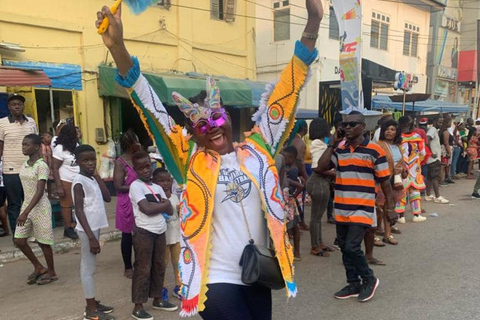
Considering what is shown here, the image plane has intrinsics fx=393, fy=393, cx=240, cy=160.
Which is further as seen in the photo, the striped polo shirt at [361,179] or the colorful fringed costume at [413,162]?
the colorful fringed costume at [413,162]

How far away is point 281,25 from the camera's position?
17.3m

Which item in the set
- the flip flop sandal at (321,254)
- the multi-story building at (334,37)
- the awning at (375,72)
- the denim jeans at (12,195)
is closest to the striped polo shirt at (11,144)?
the denim jeans at (12,195)

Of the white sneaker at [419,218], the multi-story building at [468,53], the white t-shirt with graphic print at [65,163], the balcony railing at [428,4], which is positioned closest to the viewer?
the white t-shirt with graphic print at [65,163]

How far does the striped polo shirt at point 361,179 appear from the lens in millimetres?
3943

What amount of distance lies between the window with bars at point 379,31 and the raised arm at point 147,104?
752 inches

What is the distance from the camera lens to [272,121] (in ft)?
7.25

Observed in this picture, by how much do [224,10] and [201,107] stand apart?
450 inches

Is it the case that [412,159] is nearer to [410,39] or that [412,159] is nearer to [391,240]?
[391,240]

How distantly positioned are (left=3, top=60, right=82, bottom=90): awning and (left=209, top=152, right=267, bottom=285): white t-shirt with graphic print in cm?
742

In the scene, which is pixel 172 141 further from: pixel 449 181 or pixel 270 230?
pixel 449 181

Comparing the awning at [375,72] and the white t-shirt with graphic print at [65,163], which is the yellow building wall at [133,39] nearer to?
the white t-shirt with graphic print at [65,163]

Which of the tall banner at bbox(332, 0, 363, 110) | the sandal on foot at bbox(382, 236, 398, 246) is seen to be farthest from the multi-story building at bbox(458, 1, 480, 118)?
the sandal on foot at bbox(382, 236, 398, 246)

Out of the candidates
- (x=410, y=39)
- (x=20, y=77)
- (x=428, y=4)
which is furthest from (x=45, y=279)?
(x=428, y=4)

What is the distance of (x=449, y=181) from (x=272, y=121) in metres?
10.9
